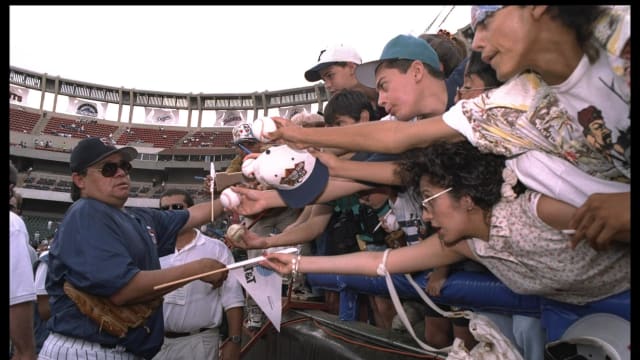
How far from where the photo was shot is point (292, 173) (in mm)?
2240

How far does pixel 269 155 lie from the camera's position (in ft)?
7.32

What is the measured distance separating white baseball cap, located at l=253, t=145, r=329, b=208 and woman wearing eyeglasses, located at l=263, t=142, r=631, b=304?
0.40 m

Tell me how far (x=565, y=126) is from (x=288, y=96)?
4213cm

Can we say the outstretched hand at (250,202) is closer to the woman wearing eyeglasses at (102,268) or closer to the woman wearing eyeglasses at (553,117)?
→ the woman wearing eyeglasses at (553,117)

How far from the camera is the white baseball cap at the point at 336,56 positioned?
378 cm

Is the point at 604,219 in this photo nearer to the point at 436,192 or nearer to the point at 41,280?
the point at 436,192

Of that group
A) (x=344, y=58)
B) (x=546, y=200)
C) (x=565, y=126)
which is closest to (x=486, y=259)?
(x=546, y=200)

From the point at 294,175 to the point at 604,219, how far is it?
1.24 meters

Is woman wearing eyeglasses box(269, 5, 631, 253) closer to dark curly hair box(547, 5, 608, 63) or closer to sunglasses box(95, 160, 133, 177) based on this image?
dark curly hair box(547, 5, 608, 63)

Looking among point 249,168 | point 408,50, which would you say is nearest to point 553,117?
point 408,50

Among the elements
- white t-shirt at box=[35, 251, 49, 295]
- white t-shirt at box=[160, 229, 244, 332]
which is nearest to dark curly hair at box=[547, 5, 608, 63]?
white t-shirt at box=[160, 229, 244, 332]

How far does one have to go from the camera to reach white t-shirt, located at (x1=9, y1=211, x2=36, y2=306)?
278cm

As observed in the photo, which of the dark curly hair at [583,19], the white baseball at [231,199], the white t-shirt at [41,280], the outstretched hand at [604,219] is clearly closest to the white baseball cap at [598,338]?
the outstretched hand at [604,219]

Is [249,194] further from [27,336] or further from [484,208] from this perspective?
[27,336]
